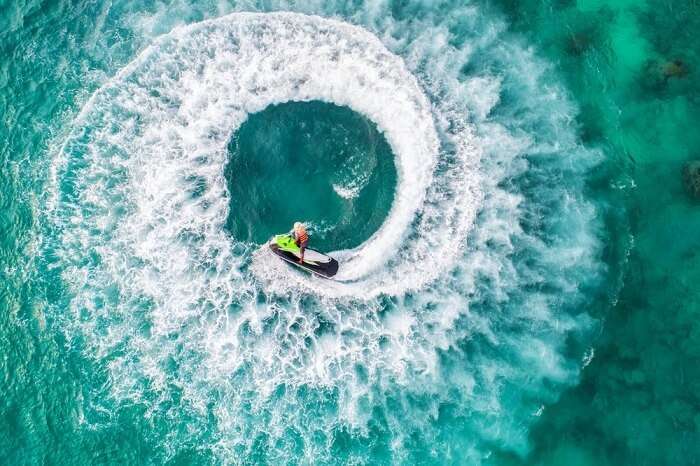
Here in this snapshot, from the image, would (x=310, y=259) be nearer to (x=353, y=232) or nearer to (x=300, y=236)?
(x=300, y=236)

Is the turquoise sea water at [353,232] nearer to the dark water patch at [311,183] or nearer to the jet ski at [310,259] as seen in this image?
the dark water patch at [311,183]

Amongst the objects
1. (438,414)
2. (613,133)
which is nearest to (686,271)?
(613,133)

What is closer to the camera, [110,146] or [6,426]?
[6,426]

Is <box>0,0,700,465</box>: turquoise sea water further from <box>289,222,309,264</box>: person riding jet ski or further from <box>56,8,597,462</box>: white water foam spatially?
<box>289,222,309,264</box>: person riding jet ski

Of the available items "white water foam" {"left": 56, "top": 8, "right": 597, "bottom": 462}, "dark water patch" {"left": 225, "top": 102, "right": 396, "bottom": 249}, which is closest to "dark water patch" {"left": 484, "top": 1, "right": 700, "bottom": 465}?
"white water foam" {"left": 56, "top": 8, "right": 597, "bottom": 462}

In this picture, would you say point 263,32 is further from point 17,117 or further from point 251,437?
point 251,437

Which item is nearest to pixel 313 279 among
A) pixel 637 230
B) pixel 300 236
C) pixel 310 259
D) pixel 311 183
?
pixel 310 259
